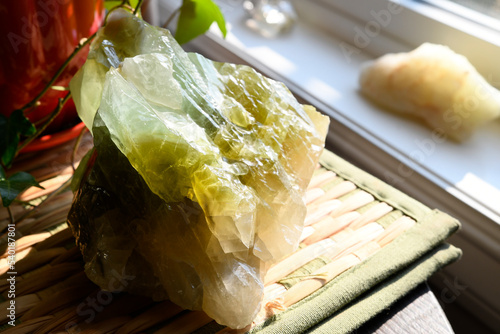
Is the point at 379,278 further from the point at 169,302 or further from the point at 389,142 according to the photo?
the point at 389,142

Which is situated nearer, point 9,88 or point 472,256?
point 9,88

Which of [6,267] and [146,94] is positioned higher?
[146,94]

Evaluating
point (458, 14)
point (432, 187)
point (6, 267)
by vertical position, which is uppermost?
point (458, 14)

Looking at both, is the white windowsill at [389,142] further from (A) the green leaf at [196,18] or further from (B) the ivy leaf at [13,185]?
(B) the ivy leaf at [13,185]

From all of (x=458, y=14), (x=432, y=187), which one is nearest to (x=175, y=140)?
(x=432, y=187)

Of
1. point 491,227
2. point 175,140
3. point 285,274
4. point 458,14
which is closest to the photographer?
point 175,140

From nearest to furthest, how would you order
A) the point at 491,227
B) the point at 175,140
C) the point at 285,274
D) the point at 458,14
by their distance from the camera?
the point at 175,140 < the point at 285,274 < the point at 491,227 < the point at 458,14

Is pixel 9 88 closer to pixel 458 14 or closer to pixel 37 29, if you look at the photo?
pixel 37 29
